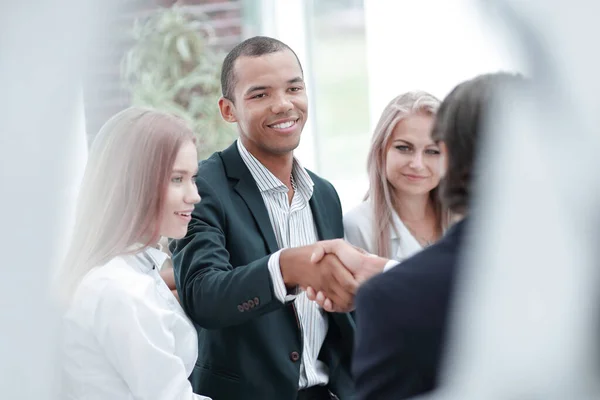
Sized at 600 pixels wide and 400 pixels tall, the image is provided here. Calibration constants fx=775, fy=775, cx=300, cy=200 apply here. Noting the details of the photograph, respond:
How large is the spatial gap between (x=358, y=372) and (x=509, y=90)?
12.7 inches

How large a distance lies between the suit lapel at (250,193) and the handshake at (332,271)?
0.10 m

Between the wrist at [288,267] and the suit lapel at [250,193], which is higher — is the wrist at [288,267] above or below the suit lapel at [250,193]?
below

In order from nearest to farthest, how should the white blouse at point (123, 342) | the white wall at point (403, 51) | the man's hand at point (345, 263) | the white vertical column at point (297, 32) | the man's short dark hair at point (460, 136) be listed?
the man's short dark hair at point (460, 136)
the white blouse at point (123, 342)
the man's hand at point (345, 263)
the white wall at point (403, 51)
the white vertical column at point (297, 32)

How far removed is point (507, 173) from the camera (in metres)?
0.28

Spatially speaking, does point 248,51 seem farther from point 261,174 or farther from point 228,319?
point 228,319

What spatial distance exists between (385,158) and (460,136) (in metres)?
0.68

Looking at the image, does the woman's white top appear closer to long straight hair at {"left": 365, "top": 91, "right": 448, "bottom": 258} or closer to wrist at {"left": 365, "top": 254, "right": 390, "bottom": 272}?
long straight hair at {"left": 365, "top": 91, "right": 448, "bottom": 258}

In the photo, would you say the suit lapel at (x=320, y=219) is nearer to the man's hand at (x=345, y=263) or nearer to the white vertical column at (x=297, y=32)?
the man's hand at (x=345, y=263)

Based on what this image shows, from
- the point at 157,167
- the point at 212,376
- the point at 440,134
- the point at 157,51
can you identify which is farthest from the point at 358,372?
the point at 157,51

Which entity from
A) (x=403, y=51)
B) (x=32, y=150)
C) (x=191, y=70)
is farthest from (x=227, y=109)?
(x=191, y=70)

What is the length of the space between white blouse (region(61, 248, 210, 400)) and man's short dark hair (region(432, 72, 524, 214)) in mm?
310

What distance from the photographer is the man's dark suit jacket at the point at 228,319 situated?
2.88 ft

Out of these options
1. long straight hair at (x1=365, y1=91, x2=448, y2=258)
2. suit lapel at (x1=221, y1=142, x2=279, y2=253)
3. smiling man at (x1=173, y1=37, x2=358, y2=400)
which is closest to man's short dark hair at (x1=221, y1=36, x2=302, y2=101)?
smiling man at (x1=173, y1=37, x2=358, y2=400)

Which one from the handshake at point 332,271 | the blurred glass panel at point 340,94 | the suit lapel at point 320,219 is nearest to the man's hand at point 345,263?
the handshake at point 332,271
